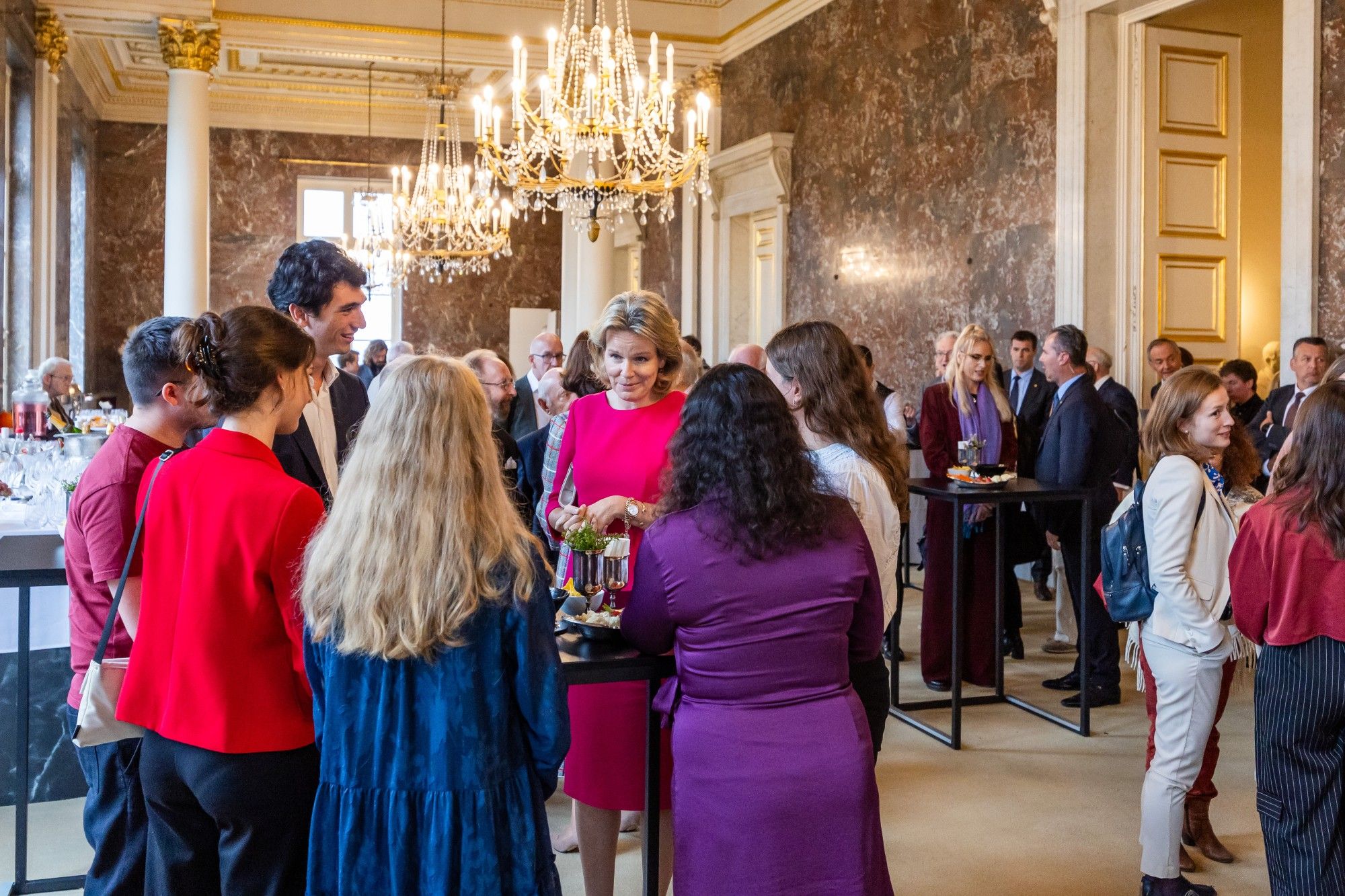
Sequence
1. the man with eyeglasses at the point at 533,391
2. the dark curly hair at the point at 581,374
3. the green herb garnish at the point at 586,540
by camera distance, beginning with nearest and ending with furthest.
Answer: the green herb garnish at the point at 586,540 → the dark curly hair at the point at 581,374 → the man with eyeglasses at the point at 533,391

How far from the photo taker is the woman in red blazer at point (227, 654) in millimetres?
2176

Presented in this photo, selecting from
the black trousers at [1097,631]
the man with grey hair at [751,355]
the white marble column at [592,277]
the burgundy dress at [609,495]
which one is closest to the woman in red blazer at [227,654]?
the burgundy dress at [609,495]

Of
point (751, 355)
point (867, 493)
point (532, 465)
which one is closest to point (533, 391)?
point (751, 355)

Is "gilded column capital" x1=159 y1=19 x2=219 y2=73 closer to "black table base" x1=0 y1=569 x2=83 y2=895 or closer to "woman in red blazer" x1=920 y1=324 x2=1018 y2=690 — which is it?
"woman in red blazer" x1=920 y1=324 x2=1018 y2=690

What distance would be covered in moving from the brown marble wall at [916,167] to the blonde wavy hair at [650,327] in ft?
18.8

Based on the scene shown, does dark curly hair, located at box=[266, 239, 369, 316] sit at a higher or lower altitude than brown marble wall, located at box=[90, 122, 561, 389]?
lower

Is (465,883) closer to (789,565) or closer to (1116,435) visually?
(789,565)

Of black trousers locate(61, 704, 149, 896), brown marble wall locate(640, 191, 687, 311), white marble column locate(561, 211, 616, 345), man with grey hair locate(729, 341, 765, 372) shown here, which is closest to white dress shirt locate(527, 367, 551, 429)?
man with grey hair locate(729, 341, 765, 372)

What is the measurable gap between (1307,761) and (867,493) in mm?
1229

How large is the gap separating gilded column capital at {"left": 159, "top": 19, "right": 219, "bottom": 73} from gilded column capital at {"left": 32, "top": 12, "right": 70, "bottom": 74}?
2.92ft

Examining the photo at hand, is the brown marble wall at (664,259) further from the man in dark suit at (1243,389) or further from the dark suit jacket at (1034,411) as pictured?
the man in dark suit at (1243,389)

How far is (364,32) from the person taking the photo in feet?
40.4

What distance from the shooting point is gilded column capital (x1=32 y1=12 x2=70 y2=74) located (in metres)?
11.3

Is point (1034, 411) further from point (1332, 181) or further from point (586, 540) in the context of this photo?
point (586, 540)
